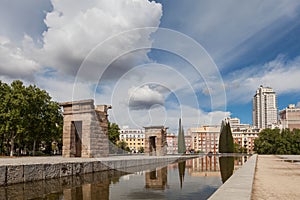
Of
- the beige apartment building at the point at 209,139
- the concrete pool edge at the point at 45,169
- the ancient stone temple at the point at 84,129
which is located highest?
the ancient stone temple at the point at 84,129

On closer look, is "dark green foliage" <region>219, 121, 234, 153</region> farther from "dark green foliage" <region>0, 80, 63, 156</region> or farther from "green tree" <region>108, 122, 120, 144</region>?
"dark green foliage" <region>0, 80, 63, 156</region>

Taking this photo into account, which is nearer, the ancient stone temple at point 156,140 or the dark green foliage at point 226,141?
the ancient stone temple at point 156,140

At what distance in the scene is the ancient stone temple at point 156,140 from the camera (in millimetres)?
37594

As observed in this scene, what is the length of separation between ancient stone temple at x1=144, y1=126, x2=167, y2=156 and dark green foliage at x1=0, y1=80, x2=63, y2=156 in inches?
619

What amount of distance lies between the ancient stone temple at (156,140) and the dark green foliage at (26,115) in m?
15.7

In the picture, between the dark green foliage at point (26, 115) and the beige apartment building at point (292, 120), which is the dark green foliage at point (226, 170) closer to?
the dark green foliage at point (26, 115)

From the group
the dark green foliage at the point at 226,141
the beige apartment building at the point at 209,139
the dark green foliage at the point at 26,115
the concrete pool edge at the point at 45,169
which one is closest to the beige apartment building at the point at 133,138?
the beige apartment building at the point at 209,139

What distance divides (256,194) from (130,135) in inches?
5614

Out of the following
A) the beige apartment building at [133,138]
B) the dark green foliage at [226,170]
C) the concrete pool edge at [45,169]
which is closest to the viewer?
the concrete pool edge at [45,169]

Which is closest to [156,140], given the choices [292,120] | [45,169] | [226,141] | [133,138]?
[45,169]

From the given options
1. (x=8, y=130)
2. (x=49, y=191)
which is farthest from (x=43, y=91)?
(x=49, y=191)

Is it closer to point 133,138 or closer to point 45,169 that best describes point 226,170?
point 45,169

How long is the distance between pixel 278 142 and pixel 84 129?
6706 centimetres

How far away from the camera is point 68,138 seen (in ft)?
73.7
